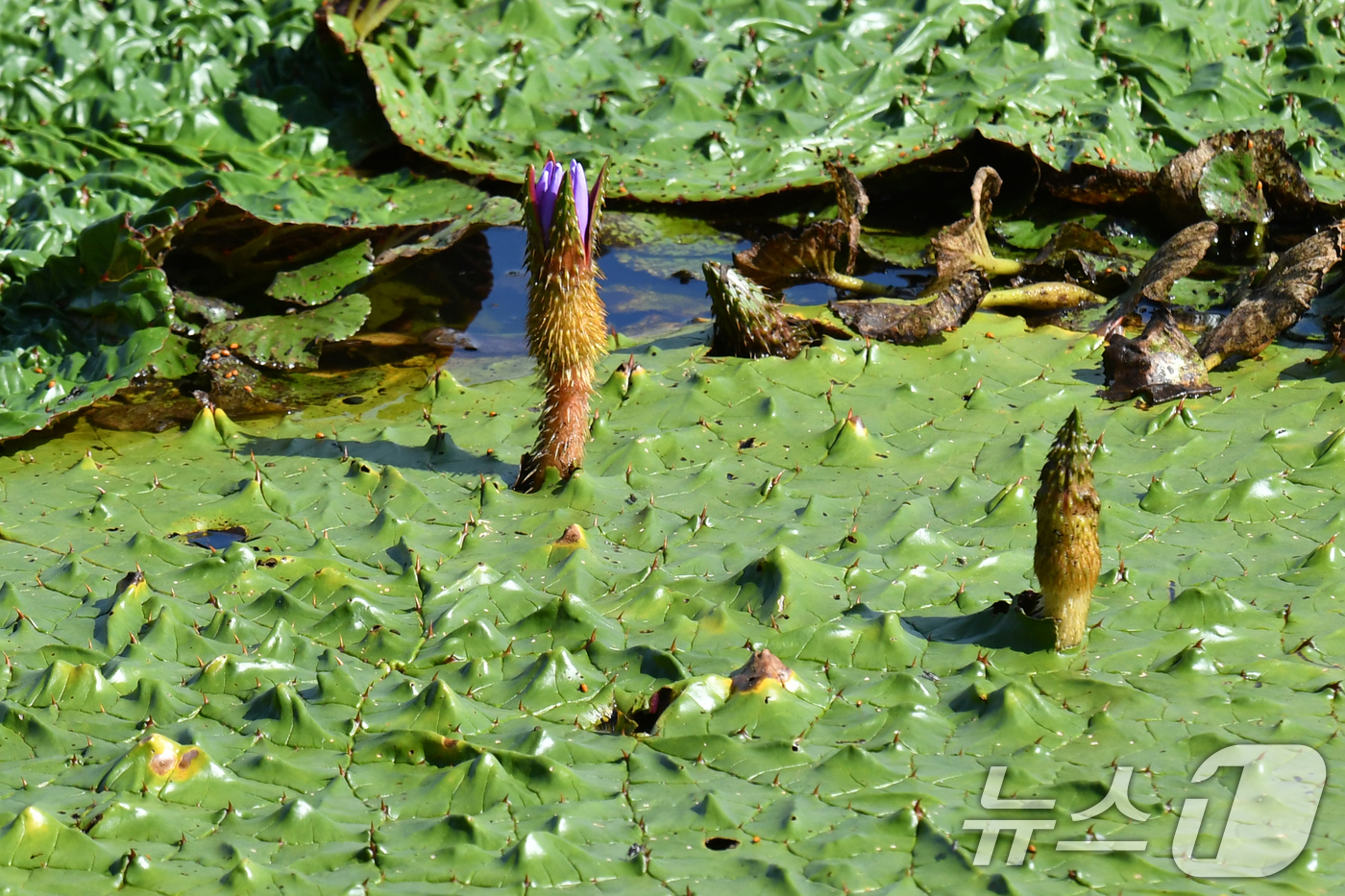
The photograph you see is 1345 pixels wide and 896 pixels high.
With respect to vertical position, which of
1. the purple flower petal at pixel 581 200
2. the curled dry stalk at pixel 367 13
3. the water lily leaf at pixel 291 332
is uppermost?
the curled dry stalk at pixel 367 13

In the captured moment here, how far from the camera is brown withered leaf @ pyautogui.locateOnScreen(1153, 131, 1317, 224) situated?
22.5ft

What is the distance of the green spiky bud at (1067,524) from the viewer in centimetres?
362

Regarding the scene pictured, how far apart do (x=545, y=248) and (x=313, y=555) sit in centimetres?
140

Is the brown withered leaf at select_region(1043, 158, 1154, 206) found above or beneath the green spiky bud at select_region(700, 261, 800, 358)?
A: above

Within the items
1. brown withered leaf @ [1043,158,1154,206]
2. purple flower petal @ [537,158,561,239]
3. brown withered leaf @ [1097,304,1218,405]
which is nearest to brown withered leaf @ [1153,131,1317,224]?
brown withered leaf @ [1043,158,1154,206]

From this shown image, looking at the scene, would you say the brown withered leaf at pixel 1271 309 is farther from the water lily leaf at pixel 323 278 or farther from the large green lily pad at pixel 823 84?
the water lily leaf at pixel 323 278

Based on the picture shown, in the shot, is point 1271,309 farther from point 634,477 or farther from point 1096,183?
point 634,477

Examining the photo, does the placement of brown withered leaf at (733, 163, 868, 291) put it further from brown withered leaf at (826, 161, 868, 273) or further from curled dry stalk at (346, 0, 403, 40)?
curled dry stalk at (346, 0, 403, 40)

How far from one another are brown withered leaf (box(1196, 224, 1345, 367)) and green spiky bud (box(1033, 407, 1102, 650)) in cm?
242

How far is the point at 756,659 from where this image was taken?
3771 mm

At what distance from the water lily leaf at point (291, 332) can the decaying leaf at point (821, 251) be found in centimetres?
203

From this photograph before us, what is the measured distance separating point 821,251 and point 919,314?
2.69 feet

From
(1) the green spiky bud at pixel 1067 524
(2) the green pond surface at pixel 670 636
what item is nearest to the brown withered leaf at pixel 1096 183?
(2) the green pond surface at pixel 670 636

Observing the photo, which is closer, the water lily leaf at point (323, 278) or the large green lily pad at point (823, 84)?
the water lily leaf at point (323, 278)
